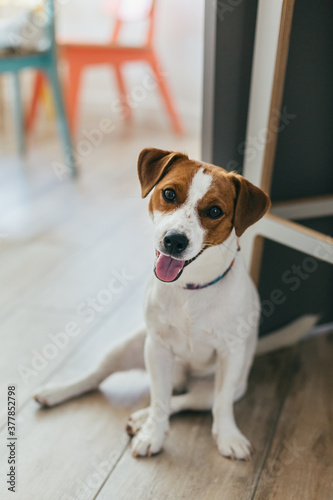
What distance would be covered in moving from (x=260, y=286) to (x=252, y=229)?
0.71ft

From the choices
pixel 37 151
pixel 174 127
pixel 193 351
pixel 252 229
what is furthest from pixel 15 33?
pixel 193 351

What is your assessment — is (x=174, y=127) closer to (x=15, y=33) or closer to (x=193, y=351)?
(x=15, y=33)

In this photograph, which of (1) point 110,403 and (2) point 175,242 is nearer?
(2) point 175,242

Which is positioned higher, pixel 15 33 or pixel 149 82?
pixel 15 33

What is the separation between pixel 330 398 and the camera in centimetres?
127

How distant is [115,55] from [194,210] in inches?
104

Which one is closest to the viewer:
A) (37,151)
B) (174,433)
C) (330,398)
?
(174,433)

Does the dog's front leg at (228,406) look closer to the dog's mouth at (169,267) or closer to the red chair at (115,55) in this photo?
the dog's mouth at (169,267)

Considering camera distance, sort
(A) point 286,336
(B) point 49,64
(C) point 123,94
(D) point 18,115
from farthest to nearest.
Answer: (C) point 123,94, (D) point 18,115, (B) point 49,64, (A) point 286,336

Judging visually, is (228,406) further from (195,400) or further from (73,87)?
(73,87)

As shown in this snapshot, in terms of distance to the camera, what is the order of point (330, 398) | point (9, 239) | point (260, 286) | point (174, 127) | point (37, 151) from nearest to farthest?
point (330, 398) < point (260, 286) < point (9, 239) < point (37, 151) < point (174, 127)

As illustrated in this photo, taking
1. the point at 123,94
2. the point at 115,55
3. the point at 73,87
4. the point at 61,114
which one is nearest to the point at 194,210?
the point at 61,114

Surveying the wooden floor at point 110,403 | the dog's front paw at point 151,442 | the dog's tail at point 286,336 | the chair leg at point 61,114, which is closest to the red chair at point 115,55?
the chair leg at point 61,114

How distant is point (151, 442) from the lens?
43.1 inches
